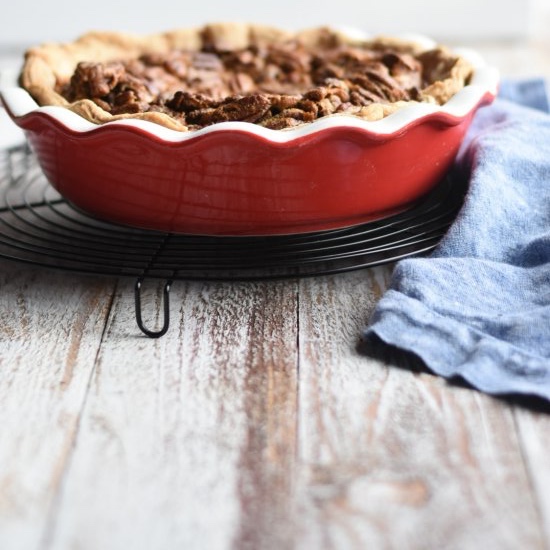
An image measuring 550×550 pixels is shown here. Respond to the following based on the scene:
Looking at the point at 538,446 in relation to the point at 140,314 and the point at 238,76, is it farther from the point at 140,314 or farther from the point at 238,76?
the point at 238,76

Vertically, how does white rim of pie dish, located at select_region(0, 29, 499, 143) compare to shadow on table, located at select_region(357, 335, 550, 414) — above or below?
above

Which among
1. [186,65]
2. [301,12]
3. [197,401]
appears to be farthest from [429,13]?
[197,401]

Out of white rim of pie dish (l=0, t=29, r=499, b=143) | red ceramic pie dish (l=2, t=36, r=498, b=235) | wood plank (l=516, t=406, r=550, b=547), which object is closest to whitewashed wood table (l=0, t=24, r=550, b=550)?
wood plank (l=516, t=406, r=550, b=547)

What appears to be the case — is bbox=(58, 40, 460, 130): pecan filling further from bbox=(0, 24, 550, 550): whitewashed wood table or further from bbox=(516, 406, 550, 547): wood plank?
bbox=(516, 406, 550, 547): wood plank

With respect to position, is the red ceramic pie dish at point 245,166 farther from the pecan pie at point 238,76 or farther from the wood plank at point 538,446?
the wood plank at point 538,446

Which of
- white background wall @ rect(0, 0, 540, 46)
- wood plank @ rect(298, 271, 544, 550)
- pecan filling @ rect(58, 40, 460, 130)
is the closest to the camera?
wood plank @ rect(298, 271, 544, 550)

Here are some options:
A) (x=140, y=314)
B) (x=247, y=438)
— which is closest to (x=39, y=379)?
(x=140, y=314)
